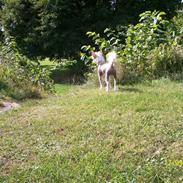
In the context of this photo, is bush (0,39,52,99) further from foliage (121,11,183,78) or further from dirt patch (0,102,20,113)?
foliage (121,11,183,78)

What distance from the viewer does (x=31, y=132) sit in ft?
21.8

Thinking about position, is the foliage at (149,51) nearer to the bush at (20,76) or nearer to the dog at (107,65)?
the dog at (107,65)

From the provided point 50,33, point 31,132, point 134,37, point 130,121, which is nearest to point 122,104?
point 130,121

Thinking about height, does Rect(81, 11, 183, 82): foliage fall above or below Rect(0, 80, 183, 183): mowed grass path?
above

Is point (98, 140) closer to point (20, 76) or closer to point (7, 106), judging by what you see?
point (7, 106)

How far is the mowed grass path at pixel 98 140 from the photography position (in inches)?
199

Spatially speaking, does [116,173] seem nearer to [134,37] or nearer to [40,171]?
[40,171]

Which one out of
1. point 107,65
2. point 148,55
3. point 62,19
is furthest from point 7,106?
point 62,19

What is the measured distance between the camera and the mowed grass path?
5051 millimetres

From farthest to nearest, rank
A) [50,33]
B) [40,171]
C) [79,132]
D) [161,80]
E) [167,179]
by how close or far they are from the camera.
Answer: [50,33] → [161,80] → [79,132] → [40,171] → [167,179]

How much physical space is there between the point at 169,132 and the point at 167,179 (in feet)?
3.97

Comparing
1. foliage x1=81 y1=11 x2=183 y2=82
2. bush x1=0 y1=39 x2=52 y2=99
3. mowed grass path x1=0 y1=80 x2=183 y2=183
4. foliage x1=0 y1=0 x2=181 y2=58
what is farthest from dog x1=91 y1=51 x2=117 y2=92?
foliage x1=0 y1=0 x2=181 y2=58

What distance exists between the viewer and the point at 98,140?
5.96 m

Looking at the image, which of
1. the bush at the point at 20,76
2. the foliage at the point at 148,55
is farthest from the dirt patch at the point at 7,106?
the foliage at the point at 148,55
